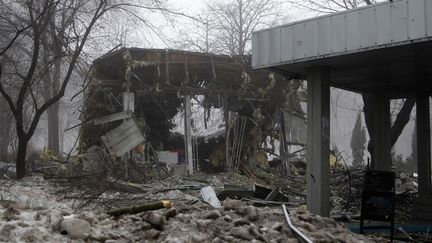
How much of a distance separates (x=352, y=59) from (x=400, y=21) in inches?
57.9

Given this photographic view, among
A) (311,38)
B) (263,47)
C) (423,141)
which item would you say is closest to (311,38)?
(311,38)

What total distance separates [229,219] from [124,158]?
11486mm

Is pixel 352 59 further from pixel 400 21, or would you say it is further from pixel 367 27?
pixel 400 21

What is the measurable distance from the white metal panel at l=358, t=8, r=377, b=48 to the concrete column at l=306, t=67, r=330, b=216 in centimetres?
166

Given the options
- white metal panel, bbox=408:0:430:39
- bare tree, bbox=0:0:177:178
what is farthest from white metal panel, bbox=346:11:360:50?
bare tree, bbox=0:0:177:178

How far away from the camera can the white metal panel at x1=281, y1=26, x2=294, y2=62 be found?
Result: 337 inches

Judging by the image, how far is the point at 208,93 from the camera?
19.3 metres

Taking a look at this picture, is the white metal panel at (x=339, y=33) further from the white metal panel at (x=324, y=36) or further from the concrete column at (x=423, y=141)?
the concrete column at (x=423, y=141)

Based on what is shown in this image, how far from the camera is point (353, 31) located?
769 centimetres

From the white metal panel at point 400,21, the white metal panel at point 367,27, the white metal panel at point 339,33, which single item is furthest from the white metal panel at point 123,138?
the white metal panel at point 400,21

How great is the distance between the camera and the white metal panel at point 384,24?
7250mm

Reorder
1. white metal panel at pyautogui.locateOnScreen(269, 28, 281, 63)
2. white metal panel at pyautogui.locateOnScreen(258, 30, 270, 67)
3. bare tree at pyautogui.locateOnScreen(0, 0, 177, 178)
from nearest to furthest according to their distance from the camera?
white metal panel at pyautogui.locateOnScreen(269, 28, 281, 63) < white metal panel at pyautogui.locateOnScreen(258, 30, 270, 67) < bare tree at pyautogui.locateOnScreen(0, 0, 177, 178)

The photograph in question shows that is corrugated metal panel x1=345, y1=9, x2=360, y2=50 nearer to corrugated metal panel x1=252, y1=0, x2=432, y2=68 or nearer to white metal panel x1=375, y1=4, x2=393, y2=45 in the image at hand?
corrugated metal panel x1=252, y1=0, x2=432, y2=68

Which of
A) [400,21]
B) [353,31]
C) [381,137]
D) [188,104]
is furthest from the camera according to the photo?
[188,104]
